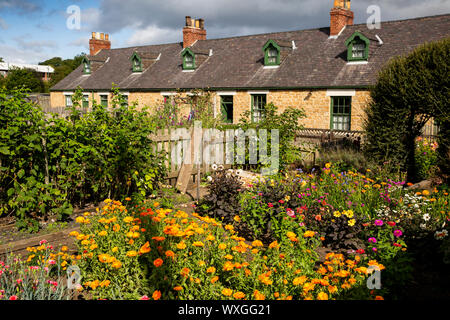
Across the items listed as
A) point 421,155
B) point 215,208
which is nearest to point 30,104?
point 215,208

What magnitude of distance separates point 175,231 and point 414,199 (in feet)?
12.1

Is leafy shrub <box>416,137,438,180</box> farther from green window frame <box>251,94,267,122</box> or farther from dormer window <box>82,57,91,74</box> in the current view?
dormer window <box>82,57,91,74</box>

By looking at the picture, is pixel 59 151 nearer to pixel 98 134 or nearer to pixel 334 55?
pixel 98 134

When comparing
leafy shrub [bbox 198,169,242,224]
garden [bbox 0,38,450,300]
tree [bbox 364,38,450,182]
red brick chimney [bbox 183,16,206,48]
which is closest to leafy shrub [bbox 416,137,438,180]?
tree [bbox 364,38,450,182]

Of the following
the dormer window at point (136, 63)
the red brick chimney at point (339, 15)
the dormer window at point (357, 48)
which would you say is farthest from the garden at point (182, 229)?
the dormer window at point (136, 63)

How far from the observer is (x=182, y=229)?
167 inches

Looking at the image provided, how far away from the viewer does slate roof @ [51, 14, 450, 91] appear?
673 inches

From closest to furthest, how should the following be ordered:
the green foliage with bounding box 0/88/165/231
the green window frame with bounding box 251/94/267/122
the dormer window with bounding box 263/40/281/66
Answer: the green foliage with bounding box 0/88/165/231 → the green window frame with bounding box 251/94/267/122 → the dormer window with bounding box 263/40/281/66

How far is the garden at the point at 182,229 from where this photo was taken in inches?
133

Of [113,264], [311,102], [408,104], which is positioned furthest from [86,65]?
[113,264]

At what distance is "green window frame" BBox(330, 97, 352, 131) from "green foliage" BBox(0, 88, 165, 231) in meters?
12.5

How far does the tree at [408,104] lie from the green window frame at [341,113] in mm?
7661

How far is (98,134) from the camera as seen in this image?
583 centimetres

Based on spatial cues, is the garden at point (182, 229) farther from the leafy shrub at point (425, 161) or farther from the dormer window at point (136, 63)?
the dormer window at point (136, 63)
